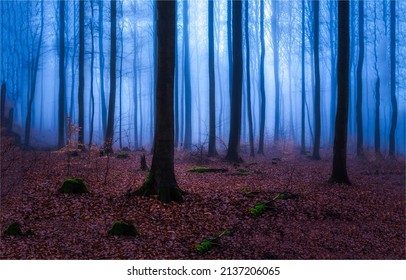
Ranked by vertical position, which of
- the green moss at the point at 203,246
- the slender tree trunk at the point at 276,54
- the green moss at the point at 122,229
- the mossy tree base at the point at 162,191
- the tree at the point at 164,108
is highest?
the slender tree trunk at the point at 276,54

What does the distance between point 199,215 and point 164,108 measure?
104 inches

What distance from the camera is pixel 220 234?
6.54m

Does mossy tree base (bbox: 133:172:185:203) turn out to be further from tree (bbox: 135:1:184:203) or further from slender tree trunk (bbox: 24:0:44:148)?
slender tree trunk (bbox: 24:0:44:148)

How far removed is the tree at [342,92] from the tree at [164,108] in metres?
5.27

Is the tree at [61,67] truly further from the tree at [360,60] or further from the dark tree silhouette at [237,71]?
the tree at [360,60]

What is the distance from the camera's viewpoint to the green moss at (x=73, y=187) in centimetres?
829

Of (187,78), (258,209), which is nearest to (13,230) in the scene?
(258,209)

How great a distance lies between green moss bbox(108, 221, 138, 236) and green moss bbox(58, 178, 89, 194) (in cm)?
233

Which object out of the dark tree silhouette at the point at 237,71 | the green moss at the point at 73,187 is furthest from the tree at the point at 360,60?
the green moss at the point at 73,187

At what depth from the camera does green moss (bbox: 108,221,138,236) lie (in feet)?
21.0
